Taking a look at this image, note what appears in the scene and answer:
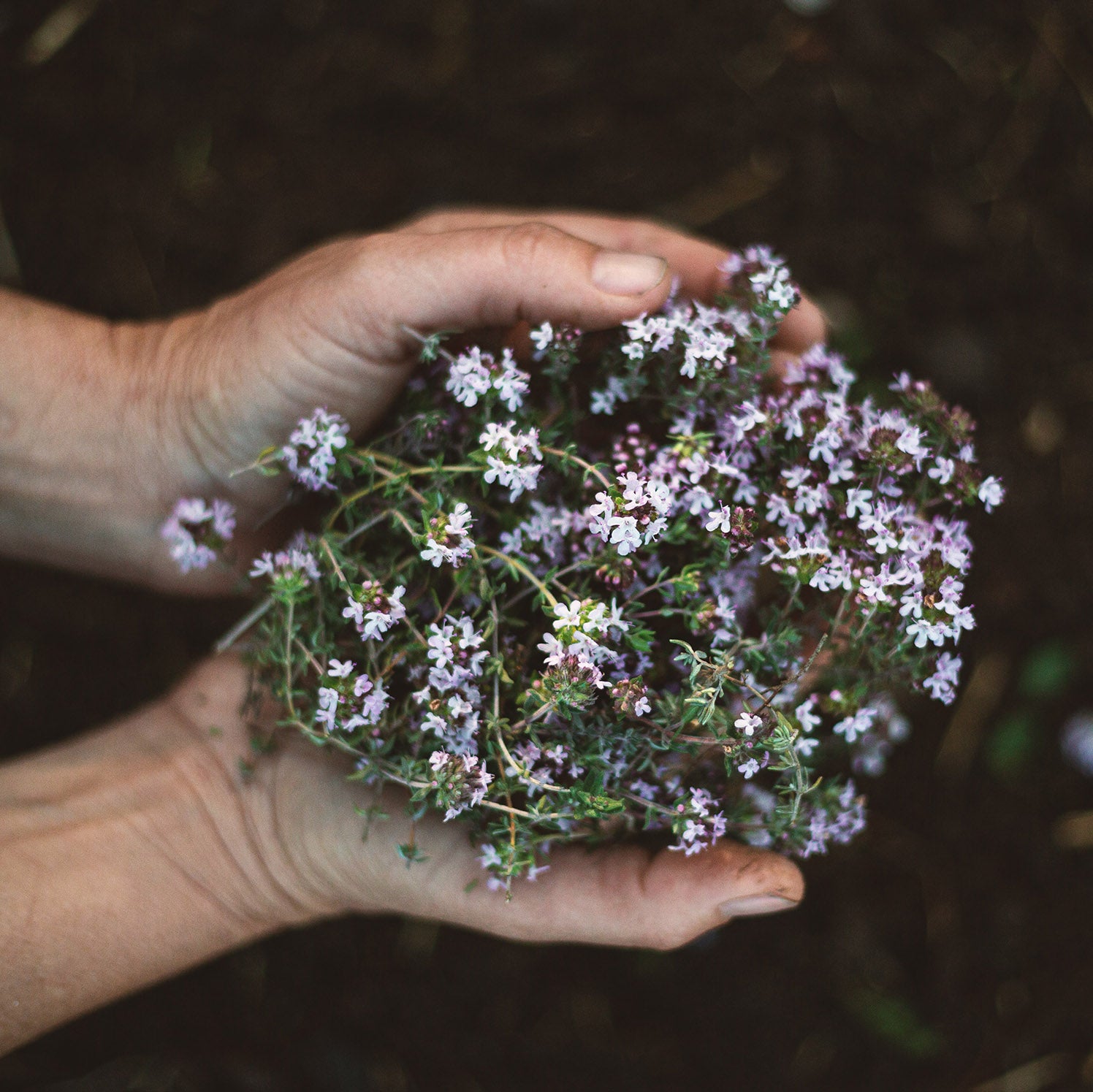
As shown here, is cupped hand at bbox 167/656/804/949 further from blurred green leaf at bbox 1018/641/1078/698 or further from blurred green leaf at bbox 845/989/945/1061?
blurred green leaf at bbox 1018/641/1078/698

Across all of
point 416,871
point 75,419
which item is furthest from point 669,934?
point 75,419

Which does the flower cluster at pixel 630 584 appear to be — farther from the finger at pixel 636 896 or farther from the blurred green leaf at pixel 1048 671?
the blurred green leaf at pixel 1048 671

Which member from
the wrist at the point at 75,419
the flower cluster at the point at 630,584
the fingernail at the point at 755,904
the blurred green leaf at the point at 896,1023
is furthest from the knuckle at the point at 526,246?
the blurred green leaf at the point at 896,1023

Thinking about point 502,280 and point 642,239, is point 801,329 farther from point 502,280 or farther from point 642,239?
point 502,280

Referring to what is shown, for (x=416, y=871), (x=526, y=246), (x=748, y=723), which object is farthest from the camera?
(x=416, y=871)

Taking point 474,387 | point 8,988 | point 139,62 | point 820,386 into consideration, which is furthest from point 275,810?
point 139,62
